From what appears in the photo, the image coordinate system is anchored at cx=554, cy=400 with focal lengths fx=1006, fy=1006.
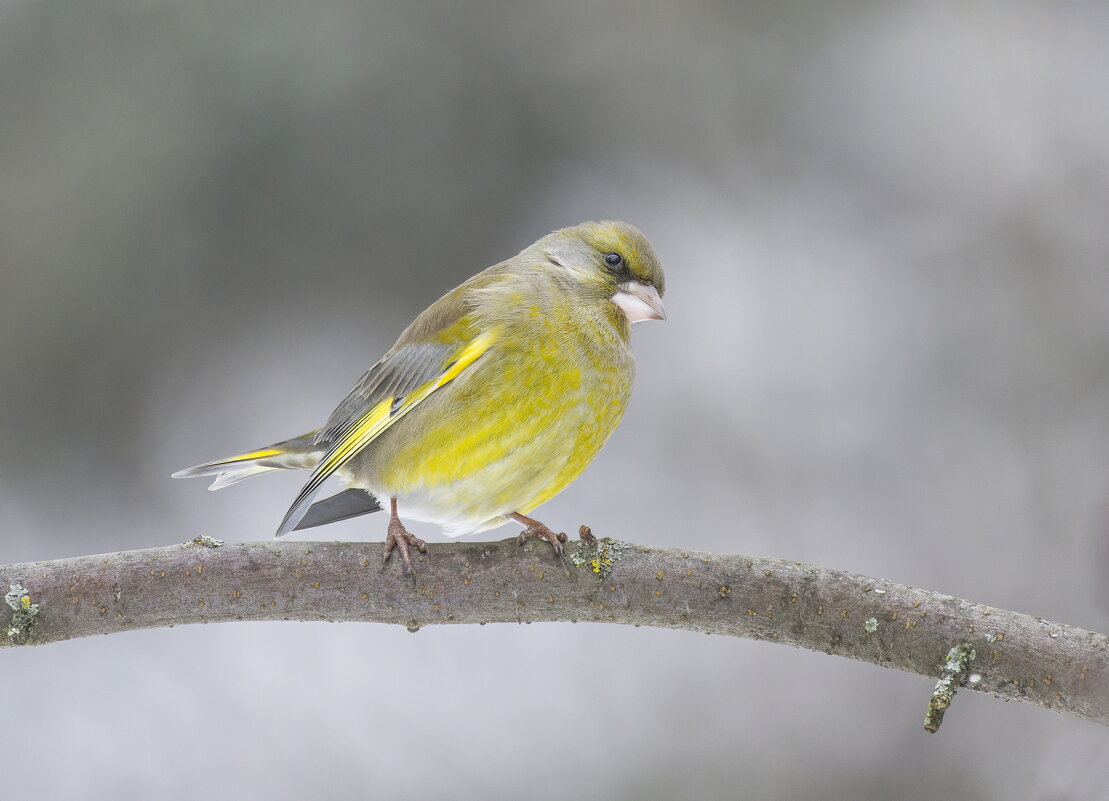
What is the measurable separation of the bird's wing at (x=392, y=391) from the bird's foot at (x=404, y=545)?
293mm

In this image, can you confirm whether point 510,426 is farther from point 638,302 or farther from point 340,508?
point 340,508

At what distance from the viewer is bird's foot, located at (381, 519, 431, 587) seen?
2543 mm

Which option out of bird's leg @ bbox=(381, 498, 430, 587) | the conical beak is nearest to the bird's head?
the conical beak

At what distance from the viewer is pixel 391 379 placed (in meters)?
2.94

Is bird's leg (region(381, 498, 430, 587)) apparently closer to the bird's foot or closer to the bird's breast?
the bird's foot

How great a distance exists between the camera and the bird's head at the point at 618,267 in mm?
2916


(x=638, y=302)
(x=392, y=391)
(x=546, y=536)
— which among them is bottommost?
(x=546, y=536)

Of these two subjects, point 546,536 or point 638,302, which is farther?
point 638,302

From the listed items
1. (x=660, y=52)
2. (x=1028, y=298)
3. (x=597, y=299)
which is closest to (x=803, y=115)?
(x=660, y=52)

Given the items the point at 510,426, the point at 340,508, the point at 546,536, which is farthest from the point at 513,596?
the point at 340,508

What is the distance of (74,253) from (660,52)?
2926 mm

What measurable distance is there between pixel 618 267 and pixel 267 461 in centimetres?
122

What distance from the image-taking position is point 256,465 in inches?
122

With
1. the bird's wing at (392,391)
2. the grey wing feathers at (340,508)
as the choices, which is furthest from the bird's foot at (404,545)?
the grey wing feathers at (340,508)
